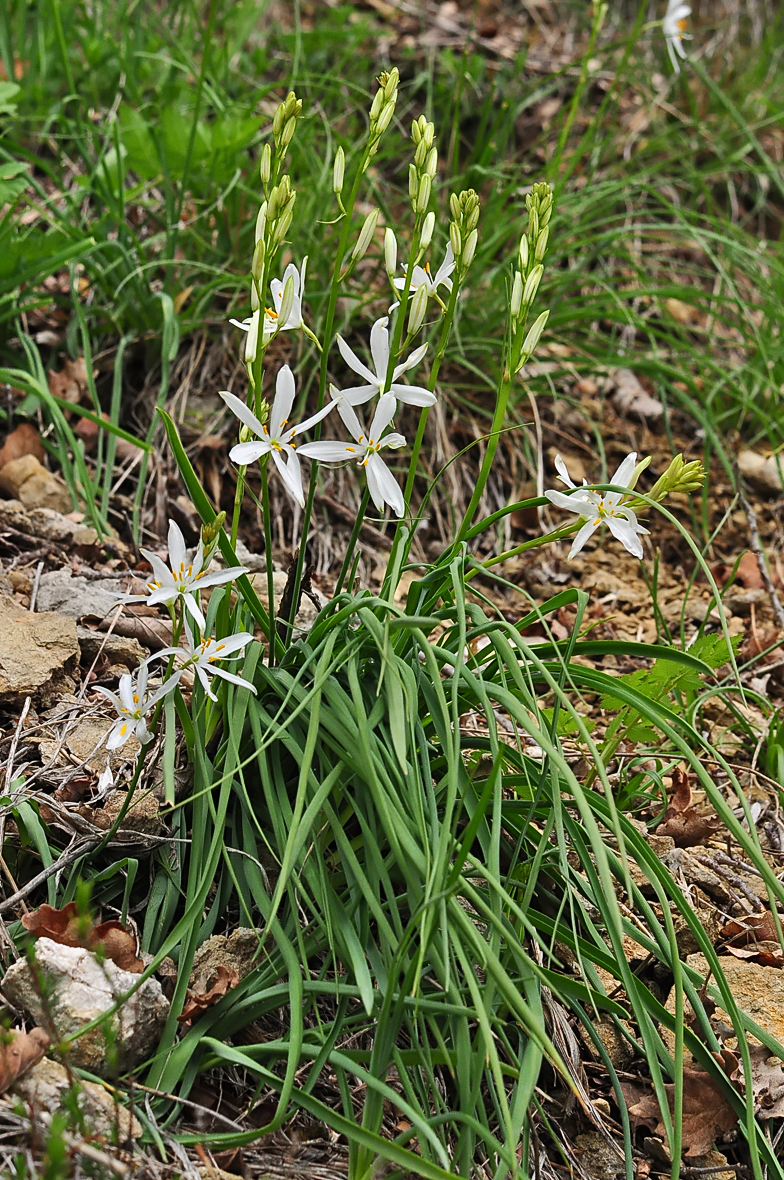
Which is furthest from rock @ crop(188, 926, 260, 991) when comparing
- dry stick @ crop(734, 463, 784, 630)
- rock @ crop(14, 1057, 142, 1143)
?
dry stick @ crop(734, 463, 784, 630)

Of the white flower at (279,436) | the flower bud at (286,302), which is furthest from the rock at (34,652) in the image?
the flower bud at (286,302)

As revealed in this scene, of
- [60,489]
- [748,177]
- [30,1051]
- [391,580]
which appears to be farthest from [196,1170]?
[748,177]

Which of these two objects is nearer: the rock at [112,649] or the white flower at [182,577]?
the white flower at [182,577]

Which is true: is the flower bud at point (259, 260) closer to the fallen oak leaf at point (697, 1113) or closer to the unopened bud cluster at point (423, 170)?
the unopened bud cluster at point (423, 170)

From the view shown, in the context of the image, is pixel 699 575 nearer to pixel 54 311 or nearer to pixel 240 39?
pixel 54 311

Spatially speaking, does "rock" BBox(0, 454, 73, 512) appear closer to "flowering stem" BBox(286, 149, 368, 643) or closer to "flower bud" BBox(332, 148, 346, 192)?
"flowering stem" BBox(286, 149, 368, 643)

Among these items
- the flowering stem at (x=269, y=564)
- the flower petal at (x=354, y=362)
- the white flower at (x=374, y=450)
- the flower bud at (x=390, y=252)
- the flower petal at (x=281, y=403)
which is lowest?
the flowering stem at (x=269, y=564)
